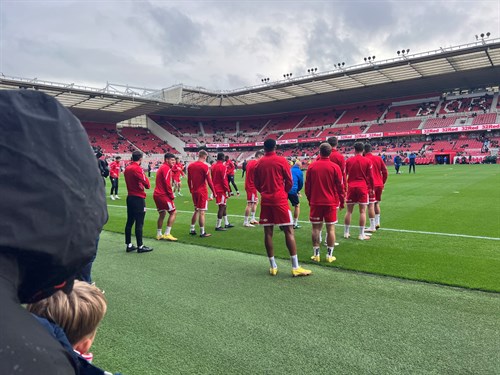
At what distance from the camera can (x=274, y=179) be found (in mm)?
5652

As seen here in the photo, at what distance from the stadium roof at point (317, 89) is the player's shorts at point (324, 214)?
103 feet

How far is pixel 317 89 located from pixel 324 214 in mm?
43583

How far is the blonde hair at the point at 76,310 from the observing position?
4.56 ft

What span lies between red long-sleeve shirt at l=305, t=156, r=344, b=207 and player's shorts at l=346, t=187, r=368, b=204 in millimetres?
1877

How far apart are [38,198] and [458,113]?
2183 inches

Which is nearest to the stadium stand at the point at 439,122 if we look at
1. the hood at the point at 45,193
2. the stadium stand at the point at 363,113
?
the stadium stand at the point at 363,113

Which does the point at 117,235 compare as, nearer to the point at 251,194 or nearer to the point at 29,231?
the point at 251,194

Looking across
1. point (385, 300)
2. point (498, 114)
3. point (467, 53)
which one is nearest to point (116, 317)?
point (385, 300)

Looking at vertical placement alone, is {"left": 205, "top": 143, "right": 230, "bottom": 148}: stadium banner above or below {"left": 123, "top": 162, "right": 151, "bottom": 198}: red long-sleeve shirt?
above

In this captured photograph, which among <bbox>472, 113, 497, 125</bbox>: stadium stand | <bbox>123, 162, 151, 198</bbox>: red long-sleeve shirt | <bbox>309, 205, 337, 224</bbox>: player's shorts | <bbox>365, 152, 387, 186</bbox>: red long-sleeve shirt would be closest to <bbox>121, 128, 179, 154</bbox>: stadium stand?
<bbox>472, 113, 497, 125</bbox>: stadium stand

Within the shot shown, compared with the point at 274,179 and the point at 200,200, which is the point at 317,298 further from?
the point at 200,200

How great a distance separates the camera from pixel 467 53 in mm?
33125

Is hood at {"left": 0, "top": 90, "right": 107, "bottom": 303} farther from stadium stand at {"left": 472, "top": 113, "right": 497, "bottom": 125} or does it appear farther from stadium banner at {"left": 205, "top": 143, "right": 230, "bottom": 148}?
stadium banner at {"left": 205, "top": 143, "right": 230, "bottom": 148}

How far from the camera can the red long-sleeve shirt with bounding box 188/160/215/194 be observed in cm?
889
